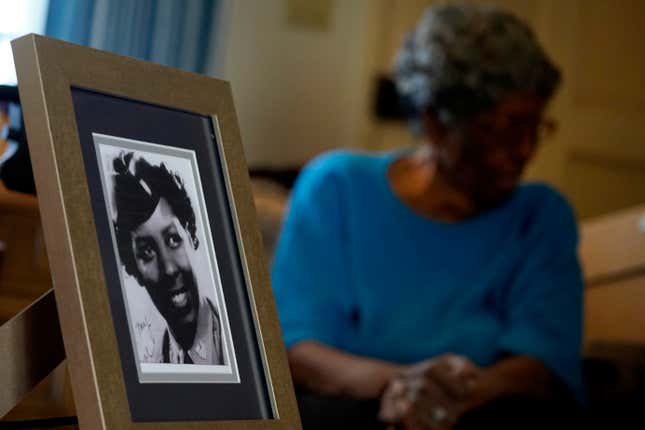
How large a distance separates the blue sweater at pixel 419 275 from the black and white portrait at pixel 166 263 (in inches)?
36.8

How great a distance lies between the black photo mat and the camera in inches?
23.1

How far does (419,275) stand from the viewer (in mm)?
1720

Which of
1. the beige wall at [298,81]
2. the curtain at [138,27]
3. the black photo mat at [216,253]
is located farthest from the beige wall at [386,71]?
the black photo mat at [216,253]

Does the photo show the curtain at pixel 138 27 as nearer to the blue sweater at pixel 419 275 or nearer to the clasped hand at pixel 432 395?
the blue sweater at pixel 419 275

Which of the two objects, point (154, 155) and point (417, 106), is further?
point (417, 106)

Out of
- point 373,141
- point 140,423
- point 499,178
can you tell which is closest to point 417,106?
point 499,178

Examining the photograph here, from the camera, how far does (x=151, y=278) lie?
62 centimetres

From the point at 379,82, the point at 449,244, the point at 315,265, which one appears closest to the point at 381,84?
the point at 379,82

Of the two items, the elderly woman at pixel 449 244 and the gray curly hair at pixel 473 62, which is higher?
the gray curly hair at pixel 473 62

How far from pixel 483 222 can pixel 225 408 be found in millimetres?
1217

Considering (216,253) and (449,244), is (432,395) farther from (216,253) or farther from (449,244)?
(216,253)

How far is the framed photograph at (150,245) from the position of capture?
1.87 feet

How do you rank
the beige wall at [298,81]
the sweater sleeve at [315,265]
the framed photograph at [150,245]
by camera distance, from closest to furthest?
1. the framed photograph at [150,245]
2. the sweater sleeve at [315,265]
3. the beige wall at [298,81]

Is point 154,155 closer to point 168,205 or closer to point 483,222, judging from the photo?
point 168,205
